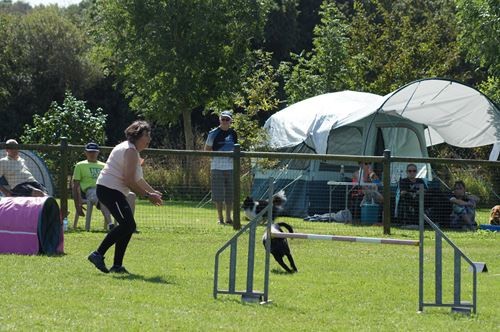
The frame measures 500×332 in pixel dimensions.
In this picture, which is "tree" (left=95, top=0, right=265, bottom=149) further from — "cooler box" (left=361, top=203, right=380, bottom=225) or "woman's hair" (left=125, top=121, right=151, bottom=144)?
"woman's hair" (left=125, top=121, right=151, bottom=144)

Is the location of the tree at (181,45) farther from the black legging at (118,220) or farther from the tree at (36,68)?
the black legging at (118,220)

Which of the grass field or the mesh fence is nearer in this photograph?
the grass field

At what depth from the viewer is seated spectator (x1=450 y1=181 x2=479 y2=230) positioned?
1836 cm

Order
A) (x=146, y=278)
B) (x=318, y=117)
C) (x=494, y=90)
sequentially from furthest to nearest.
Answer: (x=494, y=90) → (x=318, y=117) → (x=146, y=278)

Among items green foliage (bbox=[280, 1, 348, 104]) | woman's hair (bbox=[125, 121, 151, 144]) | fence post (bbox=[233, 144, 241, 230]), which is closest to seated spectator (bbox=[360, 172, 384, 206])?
fence post (bbox=[233, 144, 241, 230])

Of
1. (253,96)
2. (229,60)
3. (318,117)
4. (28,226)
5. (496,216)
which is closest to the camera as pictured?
(28,226)

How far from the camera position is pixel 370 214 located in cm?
1845

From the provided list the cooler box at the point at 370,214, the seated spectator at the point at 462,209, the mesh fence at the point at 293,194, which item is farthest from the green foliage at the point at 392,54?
the cooler box at the point at 370,214

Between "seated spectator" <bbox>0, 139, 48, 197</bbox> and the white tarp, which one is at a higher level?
the white tarp

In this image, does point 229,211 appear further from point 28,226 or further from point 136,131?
point 136,131

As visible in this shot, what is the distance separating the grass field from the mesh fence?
2188mm

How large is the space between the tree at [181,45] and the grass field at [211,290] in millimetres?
16683

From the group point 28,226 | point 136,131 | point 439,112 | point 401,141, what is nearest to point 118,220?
point 136,131

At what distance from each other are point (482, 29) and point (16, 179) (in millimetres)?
14352
